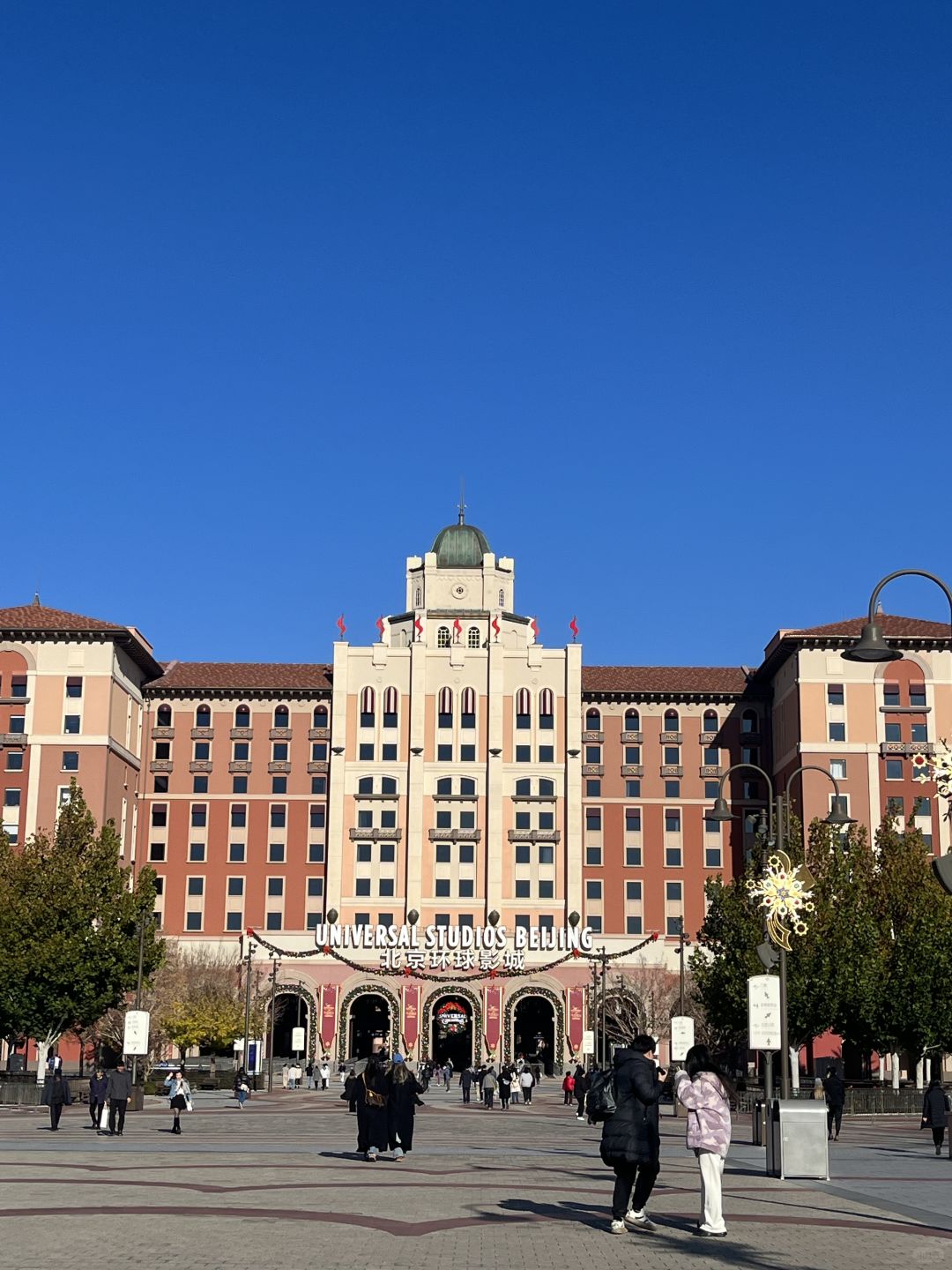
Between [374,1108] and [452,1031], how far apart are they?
254ft

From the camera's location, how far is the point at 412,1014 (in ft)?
323

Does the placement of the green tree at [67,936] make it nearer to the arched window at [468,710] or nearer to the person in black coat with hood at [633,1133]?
the arched window at [468,710]

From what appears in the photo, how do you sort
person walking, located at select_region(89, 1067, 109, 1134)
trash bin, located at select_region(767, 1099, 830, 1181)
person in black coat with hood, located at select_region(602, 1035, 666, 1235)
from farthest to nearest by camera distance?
person walking, located at select_region(89, 1067, 109, 1134) → trash bin, located at select_region(767, 1099, 830, 1181) → person in black coat with hood, located at select_region(602, 1035, 666, 1235)

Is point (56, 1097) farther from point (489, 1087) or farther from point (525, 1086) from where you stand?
point (525, 1086)

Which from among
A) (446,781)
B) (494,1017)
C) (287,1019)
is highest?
(446,781)

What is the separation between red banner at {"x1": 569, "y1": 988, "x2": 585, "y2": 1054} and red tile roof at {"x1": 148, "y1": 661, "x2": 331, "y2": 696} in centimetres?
2616

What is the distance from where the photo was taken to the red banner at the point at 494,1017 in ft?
322

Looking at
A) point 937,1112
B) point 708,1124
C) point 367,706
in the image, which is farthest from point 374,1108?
point 367,706

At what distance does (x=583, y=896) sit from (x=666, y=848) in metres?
6.55

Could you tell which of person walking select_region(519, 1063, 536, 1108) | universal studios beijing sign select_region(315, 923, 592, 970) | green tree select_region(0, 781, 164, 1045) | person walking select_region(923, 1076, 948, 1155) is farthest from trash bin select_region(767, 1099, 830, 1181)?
universal studios beijing sign select_region(315, 923, 592, 970)

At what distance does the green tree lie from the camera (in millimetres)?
62312

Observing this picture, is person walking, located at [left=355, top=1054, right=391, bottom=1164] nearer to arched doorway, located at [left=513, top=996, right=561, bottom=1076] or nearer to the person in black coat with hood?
the person in black coat with hood

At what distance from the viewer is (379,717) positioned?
107 metres

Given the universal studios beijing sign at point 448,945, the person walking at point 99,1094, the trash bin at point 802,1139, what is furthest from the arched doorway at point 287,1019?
the trash bin at point 802,1139
